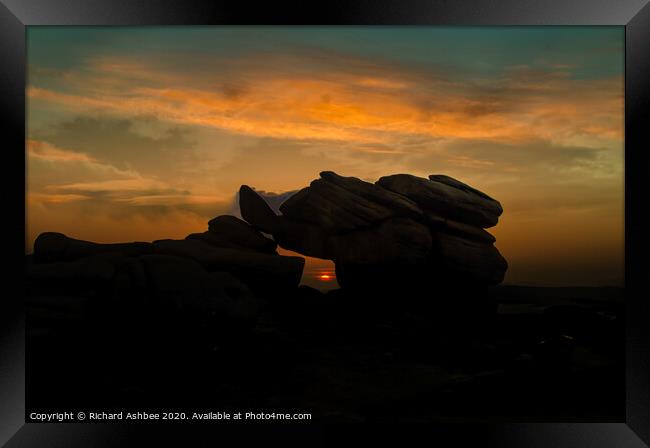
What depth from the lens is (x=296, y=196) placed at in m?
5.11

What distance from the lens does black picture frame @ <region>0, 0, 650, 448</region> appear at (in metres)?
4.62

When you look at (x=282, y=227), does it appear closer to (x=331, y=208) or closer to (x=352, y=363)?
(x=331, y=208)

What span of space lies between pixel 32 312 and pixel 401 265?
3.62 m

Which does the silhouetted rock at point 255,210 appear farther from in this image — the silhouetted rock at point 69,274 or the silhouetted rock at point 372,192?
the silhouetted rock at point 69,274

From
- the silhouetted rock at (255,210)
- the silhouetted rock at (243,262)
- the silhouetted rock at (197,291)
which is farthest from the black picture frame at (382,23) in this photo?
the silhouetted rock at (255,210)

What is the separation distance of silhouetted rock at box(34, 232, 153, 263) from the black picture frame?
176 mm

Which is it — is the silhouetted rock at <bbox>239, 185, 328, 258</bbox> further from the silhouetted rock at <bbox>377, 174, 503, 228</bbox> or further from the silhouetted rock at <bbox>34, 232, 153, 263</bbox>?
the silhouetted rock at <bbox>34, 232, 153, 263</bbox>

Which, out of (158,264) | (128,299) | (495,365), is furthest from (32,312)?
(495,365)

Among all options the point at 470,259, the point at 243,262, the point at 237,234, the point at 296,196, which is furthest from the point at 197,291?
the point at 470,259

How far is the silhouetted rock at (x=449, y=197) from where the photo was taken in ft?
16.6

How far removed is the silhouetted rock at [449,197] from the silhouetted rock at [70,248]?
97.4 inches

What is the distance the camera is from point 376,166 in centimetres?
500

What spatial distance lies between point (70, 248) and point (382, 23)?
11.9 feet


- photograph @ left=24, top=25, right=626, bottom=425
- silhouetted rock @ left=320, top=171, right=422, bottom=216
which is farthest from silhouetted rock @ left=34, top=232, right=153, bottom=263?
silhouetted rock @ left=320, top=171, right=422, bottom=216
